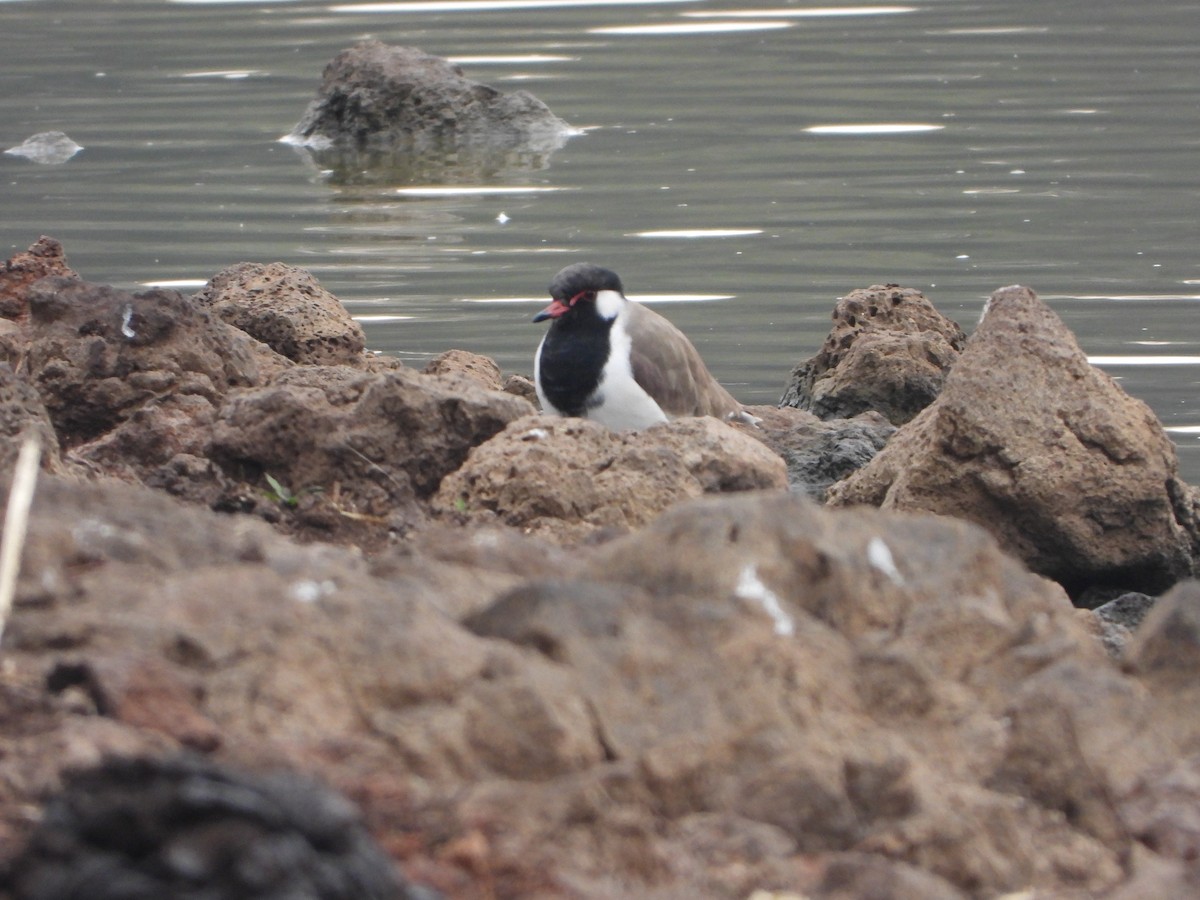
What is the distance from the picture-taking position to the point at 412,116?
18703 millimetres

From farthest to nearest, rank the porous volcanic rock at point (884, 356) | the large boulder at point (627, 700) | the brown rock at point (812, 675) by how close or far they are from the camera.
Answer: the porous volcanic rock at point (884, 356)
the brown rock at point (812, 675)
the large boulder at point (627, 700)

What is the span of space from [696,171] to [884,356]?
8.49 meters

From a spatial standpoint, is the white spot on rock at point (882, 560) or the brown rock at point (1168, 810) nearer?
the brown rock at point (1168, 810)

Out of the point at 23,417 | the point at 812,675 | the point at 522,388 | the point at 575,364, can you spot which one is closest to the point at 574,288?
→ the point at 575,364

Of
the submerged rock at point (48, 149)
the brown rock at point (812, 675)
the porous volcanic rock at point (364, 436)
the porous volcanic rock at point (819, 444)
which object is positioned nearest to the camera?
the brown rock at point (812, 675)

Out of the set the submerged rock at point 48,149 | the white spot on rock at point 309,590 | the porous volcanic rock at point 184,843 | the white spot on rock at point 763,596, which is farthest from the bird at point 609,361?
the submerged rock at point 48,149

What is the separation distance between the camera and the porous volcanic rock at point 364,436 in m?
5.23

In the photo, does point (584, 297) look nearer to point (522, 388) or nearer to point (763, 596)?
point (522, 388)

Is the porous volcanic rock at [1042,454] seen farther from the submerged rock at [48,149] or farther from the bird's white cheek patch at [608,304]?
the submerged rock at [48,149]

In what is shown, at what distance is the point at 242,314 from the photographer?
7.59 meters

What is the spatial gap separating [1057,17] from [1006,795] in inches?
902

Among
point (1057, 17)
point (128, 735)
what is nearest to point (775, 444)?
point (128, 735)

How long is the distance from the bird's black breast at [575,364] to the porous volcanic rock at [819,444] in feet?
2.07

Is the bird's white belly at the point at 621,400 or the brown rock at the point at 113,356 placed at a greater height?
the brown rock at the point at 113,356
